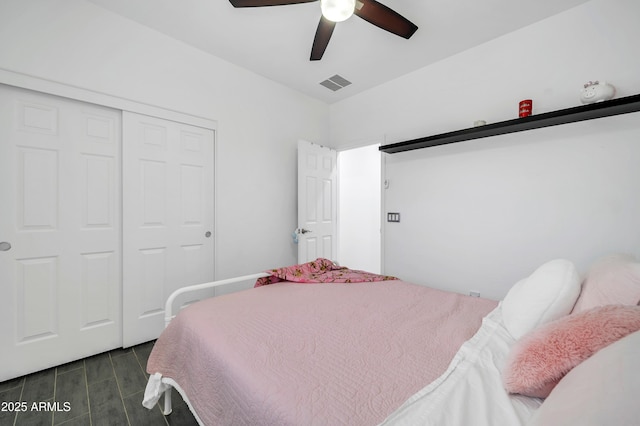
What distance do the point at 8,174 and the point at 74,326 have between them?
1197mm

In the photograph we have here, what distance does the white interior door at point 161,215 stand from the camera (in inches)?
89.8

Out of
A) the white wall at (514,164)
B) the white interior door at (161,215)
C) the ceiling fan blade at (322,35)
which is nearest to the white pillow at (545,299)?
the white wall at (514,164)

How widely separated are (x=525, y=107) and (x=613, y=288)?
5.65 ft

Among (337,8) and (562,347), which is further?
(337,8)

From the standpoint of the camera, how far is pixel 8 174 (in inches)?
71.2

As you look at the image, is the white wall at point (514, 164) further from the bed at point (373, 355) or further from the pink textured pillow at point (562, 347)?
the pink textured pillow at point (562, 347)

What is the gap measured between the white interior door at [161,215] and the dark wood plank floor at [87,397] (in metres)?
0.37

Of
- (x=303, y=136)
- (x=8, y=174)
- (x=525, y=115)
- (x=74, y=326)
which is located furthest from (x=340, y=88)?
(x=74, y=326)

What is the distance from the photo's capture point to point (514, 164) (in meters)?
2.35

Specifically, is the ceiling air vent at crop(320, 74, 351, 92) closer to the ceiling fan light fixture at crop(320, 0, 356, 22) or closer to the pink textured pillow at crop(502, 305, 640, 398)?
the ceiling fan light fixture at crop(320, 0, 356, 22)

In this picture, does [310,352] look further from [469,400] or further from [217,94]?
[217,94]

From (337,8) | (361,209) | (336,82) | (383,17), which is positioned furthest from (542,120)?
(361,209)

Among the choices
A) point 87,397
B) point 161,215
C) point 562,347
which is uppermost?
point 161,215

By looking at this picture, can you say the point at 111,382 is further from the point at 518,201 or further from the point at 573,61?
the point at 573,61
